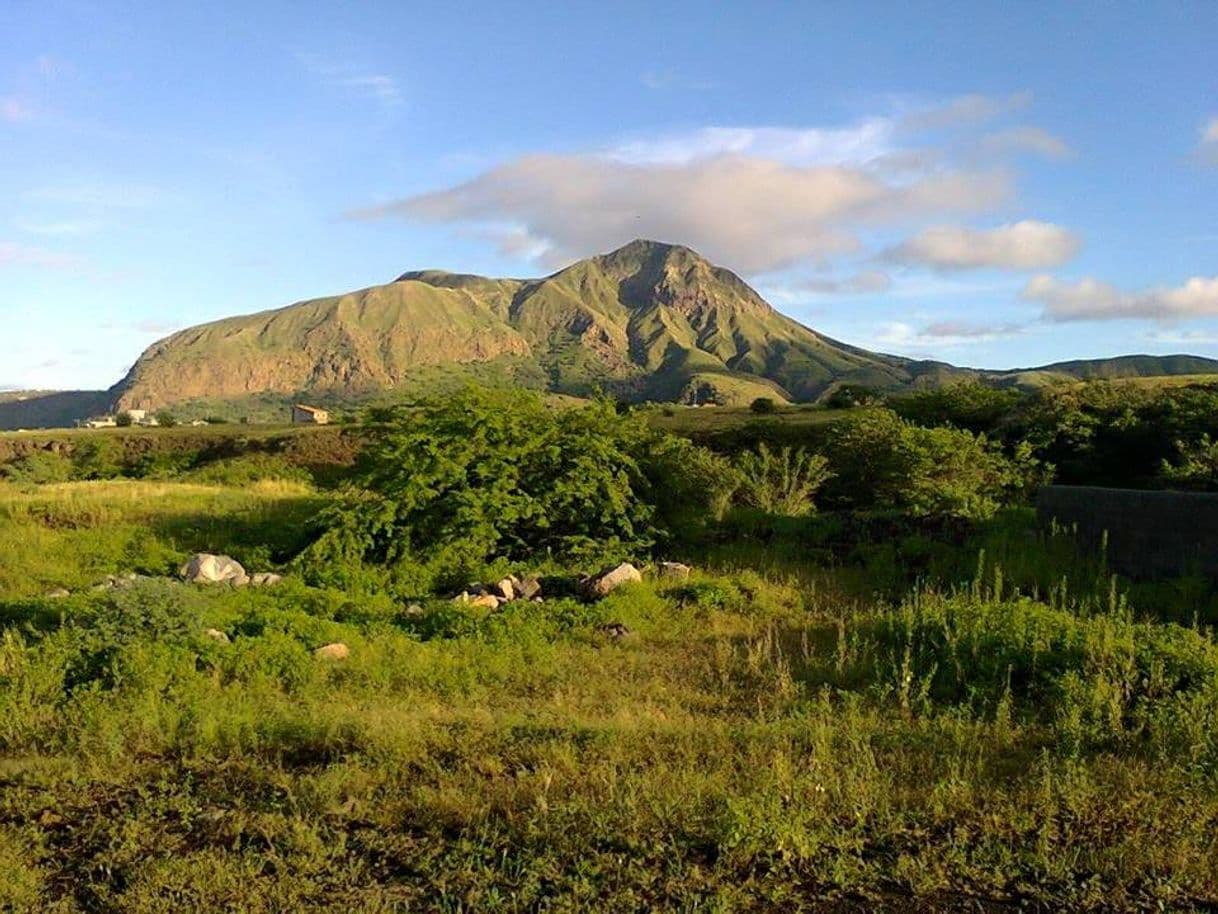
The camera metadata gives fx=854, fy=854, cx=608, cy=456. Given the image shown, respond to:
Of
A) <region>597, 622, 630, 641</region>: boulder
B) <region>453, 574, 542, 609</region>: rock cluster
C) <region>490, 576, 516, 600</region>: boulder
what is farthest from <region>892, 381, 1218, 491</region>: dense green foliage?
<region>597, 622, 630, 641</region>: boulder

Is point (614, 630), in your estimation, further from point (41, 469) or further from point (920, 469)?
point (41, 469)

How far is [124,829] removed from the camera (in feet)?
15.5

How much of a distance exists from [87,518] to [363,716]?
14485 mm

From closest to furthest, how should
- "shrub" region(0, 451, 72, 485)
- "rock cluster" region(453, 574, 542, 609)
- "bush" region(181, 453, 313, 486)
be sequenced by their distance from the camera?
"rock cluster" region(453, 574, 542, 609), "bush" region(181, 453, 313, 486), "shrub" region(0, 451, 72, 485)

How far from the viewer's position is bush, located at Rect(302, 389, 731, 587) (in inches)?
534

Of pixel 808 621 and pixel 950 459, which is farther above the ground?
pixel 950 459

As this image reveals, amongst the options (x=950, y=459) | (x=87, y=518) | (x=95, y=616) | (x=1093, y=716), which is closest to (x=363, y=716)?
(x=95, y=616)

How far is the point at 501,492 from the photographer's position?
46.2 feet

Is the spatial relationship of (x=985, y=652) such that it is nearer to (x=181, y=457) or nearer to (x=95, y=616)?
(x=95, y=616)

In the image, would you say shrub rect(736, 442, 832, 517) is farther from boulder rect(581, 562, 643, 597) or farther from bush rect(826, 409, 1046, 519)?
boulder rect(581, 562, 643, 597)

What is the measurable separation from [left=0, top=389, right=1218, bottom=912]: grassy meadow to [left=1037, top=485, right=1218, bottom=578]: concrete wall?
49 centimetres

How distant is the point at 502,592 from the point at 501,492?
114 inches

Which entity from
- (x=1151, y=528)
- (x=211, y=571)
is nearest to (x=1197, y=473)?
(x=1151, y=528)

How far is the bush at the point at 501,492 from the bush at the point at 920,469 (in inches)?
339
